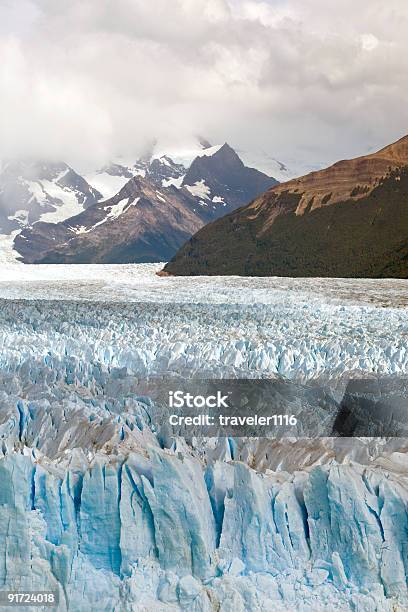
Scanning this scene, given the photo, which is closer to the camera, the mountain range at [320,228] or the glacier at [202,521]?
the glacier at [202,521]

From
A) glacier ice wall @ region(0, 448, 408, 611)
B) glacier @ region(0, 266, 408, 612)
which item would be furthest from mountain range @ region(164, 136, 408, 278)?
glacier ice wall @ region(0, 448, 408, 611)

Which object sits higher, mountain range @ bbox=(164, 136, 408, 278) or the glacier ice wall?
mountain range @ bbox=(164, 136, 408, 278)

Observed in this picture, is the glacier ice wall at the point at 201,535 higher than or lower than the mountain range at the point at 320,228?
lower

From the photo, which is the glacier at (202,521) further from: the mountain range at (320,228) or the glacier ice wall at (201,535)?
the mountain range at (320,228)

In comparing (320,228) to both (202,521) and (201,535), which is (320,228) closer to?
(202,521)

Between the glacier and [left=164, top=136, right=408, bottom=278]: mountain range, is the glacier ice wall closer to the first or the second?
the glacier

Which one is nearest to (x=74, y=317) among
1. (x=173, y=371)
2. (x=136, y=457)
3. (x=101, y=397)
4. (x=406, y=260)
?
(x=173, y=371)

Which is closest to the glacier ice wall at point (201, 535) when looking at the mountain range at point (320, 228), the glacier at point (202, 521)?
the glacier at point (202, 521)

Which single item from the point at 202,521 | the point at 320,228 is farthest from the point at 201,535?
the point at 320,228
